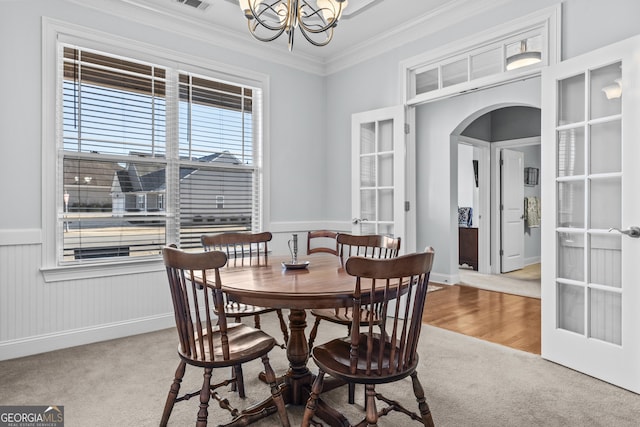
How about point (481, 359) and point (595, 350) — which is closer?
point (595, 350)

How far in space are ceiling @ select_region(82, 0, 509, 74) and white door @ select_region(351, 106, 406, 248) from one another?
0.76 m

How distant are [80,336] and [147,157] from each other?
1572mm

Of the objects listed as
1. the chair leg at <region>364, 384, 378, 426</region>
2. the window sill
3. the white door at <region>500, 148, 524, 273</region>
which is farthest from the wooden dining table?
the white door at <region>500, 148, 524, 273</region>

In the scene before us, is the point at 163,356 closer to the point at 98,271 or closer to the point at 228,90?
the point at 98,271

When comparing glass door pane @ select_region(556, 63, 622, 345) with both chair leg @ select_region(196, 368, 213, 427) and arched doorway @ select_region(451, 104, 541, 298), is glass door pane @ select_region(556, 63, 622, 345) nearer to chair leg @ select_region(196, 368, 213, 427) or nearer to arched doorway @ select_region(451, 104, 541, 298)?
chair leg @ select_region(196, 368, 213, 427)

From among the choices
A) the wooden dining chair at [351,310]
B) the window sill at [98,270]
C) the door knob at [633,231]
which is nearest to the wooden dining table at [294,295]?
the wooden dining chair at [351,310]

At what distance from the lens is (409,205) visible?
3.95m

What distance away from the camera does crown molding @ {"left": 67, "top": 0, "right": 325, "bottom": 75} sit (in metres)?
3.27

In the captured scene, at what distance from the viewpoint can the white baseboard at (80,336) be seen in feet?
9.46

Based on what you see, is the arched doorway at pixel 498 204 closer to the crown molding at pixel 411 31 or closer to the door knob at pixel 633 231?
the crown molding at pixel 411 31

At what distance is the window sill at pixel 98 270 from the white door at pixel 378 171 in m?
2.08

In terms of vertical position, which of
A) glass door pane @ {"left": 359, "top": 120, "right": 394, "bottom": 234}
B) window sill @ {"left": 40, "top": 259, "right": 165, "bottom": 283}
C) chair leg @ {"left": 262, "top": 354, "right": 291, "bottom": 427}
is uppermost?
glass door pane @ {"left": 359, "top": 120, "right": 394, "bottom": 234}

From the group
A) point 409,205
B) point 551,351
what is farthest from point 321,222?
point 551,351

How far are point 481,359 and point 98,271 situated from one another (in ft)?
10.1
